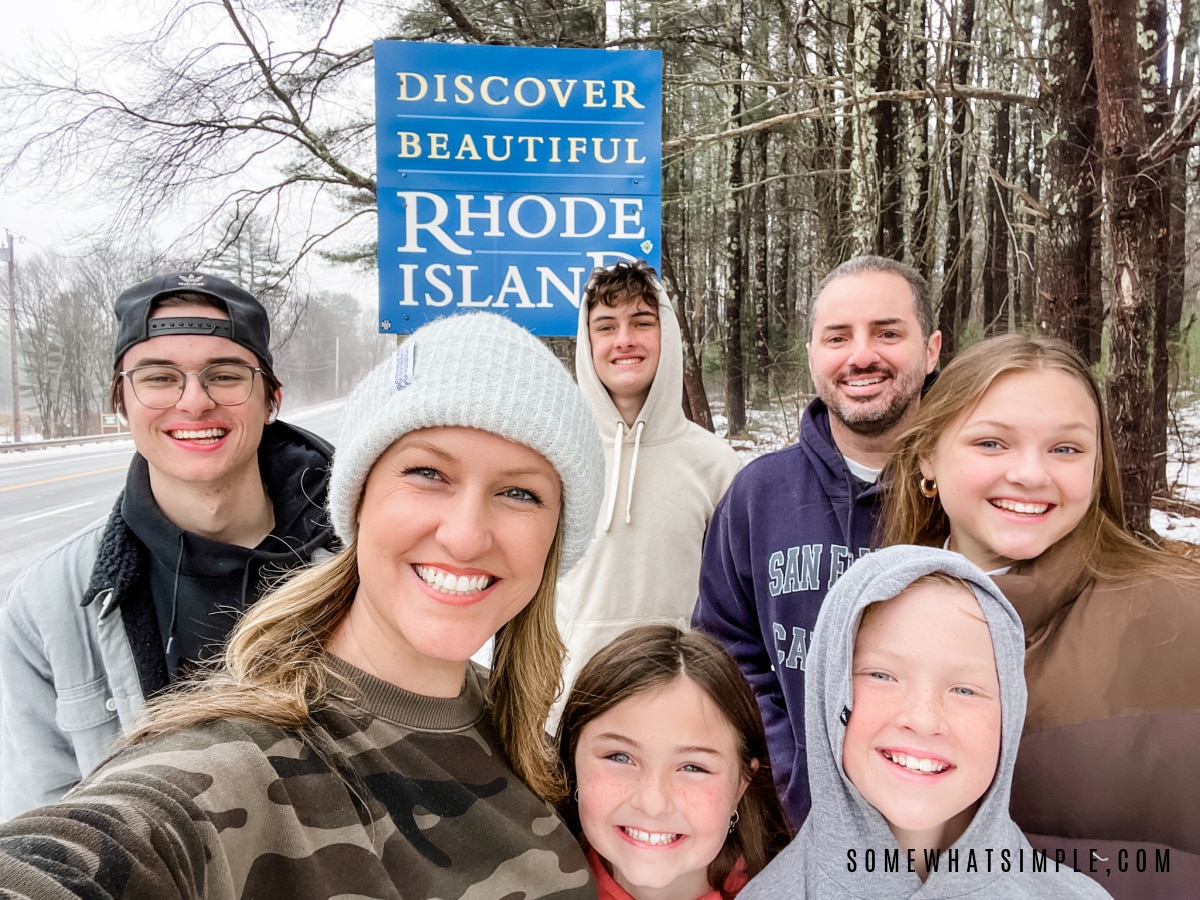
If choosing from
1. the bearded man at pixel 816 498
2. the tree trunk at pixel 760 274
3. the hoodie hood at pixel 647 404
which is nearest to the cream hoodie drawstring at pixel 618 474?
the hoodie hood at pixel 647 404

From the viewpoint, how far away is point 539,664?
1.38 meters

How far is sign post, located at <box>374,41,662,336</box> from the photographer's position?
2.63 m

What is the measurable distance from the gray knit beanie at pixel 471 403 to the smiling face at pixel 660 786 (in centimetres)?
48

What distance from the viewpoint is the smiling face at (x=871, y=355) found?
6.66 feet

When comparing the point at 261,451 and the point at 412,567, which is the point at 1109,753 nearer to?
the point at 412,567

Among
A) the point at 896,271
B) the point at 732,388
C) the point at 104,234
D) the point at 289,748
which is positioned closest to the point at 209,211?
the point at 104,234

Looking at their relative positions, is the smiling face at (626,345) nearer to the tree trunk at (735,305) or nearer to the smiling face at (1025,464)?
the smiling face at (1025,464)

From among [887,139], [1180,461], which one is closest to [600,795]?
[1180,461]

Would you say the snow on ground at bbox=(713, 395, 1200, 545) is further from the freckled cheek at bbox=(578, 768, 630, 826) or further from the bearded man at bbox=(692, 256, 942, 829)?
the freckled cheek at bbox=(578, 768, 630, 826)

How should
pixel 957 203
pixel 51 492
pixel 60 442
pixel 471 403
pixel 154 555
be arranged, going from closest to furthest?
pixel 471 403, pixel 154 555, pixel 51 492, pixel 60 442, pixel 957 203

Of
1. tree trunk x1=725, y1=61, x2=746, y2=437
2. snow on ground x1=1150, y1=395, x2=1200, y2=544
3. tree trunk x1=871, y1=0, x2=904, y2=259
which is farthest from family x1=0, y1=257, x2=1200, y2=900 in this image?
tree trunk x1=725, y1=61, x2=746, y2=437

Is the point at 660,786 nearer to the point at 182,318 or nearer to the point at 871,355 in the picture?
the point at 871,355

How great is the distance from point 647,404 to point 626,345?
25 centimetres

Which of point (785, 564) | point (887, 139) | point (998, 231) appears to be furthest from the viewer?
point (998, 231)
